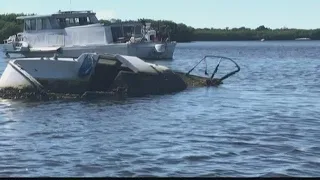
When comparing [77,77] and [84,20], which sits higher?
[84,20]

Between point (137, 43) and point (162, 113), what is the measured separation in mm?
38148

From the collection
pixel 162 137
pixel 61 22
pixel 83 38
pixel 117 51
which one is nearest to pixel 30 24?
pixel 61 22

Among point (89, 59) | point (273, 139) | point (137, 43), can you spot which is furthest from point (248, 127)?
point (137, 43)

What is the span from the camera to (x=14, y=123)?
60.6 feet

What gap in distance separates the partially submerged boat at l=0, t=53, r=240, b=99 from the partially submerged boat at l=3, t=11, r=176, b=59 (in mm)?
29334

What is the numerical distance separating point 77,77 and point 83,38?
33324mm

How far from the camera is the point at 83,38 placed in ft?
192

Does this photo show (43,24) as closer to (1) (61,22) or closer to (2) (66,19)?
(1) (61,22)

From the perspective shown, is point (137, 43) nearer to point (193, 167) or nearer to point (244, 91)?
point (244, 91)

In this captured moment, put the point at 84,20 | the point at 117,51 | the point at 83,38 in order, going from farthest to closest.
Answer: the point at 84,20 → the point at 83,38 → the point at 117,51

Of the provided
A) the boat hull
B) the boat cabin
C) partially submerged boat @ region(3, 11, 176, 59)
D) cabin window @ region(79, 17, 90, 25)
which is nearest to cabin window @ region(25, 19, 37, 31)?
partially submerged boat @ region(3, 11, 176, 59)

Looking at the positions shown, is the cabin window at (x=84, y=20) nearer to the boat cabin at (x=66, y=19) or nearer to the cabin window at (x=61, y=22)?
the boat cabin at (x=66, y=19)

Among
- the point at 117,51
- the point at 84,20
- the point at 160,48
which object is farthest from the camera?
the point at 160,48

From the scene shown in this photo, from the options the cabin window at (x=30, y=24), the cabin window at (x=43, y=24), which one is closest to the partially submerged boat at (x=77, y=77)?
the cabin window at (x=43, y=24)
